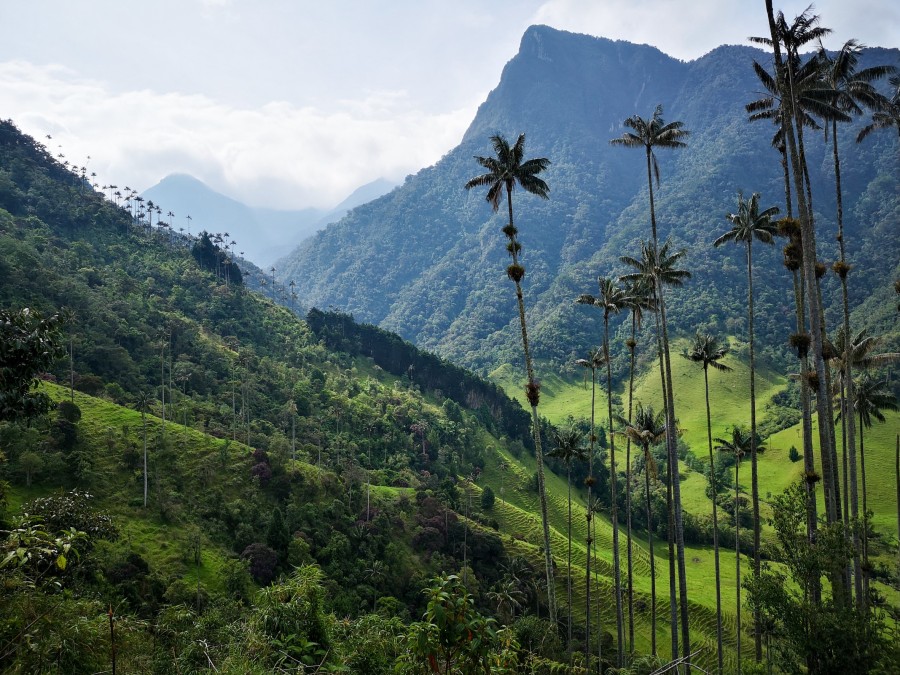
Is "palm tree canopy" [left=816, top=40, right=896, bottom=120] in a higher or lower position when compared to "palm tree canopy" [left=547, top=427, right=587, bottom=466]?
higher

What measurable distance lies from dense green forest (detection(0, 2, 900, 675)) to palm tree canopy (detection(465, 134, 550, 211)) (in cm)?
30

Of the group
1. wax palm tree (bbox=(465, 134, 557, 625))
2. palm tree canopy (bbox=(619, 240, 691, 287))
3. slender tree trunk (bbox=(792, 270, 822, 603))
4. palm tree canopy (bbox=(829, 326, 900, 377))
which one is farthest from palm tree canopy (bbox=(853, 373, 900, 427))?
wax palm tree (bbox=(465, 134, 557, 625))

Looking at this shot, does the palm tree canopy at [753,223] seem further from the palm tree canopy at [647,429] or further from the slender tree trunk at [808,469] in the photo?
the palm tree canopy at [647,429]

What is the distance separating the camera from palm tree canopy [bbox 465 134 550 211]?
92.0ft

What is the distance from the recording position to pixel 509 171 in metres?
28.3

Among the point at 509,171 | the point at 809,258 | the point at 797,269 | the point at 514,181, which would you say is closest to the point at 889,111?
the point at 797,269

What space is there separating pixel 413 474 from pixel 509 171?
80153 millimetres

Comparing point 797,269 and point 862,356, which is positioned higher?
point 797,269

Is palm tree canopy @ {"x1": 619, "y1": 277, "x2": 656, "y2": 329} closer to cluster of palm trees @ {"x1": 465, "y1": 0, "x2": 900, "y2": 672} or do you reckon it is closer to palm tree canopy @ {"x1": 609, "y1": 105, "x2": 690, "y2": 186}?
cluster of palm trees @ {"x1": 465, "y1": 0, "x2": 900, "y2": 672}

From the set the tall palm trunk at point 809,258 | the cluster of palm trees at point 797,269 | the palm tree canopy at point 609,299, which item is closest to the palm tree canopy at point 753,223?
the cluster of palm trees at point 797,269

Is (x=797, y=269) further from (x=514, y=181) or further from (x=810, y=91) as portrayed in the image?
(x=514, y=181)

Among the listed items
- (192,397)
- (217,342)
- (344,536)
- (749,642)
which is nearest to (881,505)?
(749,642)

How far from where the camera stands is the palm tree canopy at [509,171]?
28.0m

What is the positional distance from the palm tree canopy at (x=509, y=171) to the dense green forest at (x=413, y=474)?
30 centimetres
